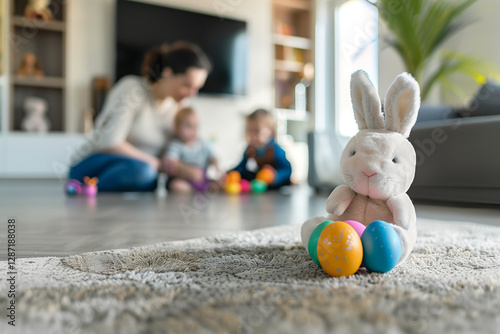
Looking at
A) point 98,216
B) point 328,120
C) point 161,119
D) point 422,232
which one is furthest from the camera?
point 328,120

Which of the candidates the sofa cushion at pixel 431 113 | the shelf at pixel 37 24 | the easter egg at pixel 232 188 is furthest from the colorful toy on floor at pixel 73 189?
the shelf at pixel 37 24

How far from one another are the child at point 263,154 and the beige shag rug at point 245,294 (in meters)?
2.32

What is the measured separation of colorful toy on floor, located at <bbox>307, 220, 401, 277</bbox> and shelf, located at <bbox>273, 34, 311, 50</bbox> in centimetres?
484

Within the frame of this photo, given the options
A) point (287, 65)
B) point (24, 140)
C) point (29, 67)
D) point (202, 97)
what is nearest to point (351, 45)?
point (287, 65)

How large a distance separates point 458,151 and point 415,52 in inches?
55.2

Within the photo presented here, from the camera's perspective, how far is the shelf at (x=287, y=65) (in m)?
5.29

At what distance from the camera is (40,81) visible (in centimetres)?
412

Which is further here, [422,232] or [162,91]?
[162,91]

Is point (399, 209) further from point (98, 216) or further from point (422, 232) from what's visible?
point (98, 216)

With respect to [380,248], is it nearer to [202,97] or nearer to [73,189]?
[73,189]

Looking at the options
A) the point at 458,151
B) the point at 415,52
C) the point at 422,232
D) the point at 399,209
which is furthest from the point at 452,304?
the point at 415,52

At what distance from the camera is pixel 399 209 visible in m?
0.71

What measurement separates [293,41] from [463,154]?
3867mm

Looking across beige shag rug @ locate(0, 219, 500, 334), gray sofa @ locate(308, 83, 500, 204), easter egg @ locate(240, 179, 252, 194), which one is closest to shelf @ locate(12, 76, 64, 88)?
easter egg @ locate(240, 179, 252, 194)
